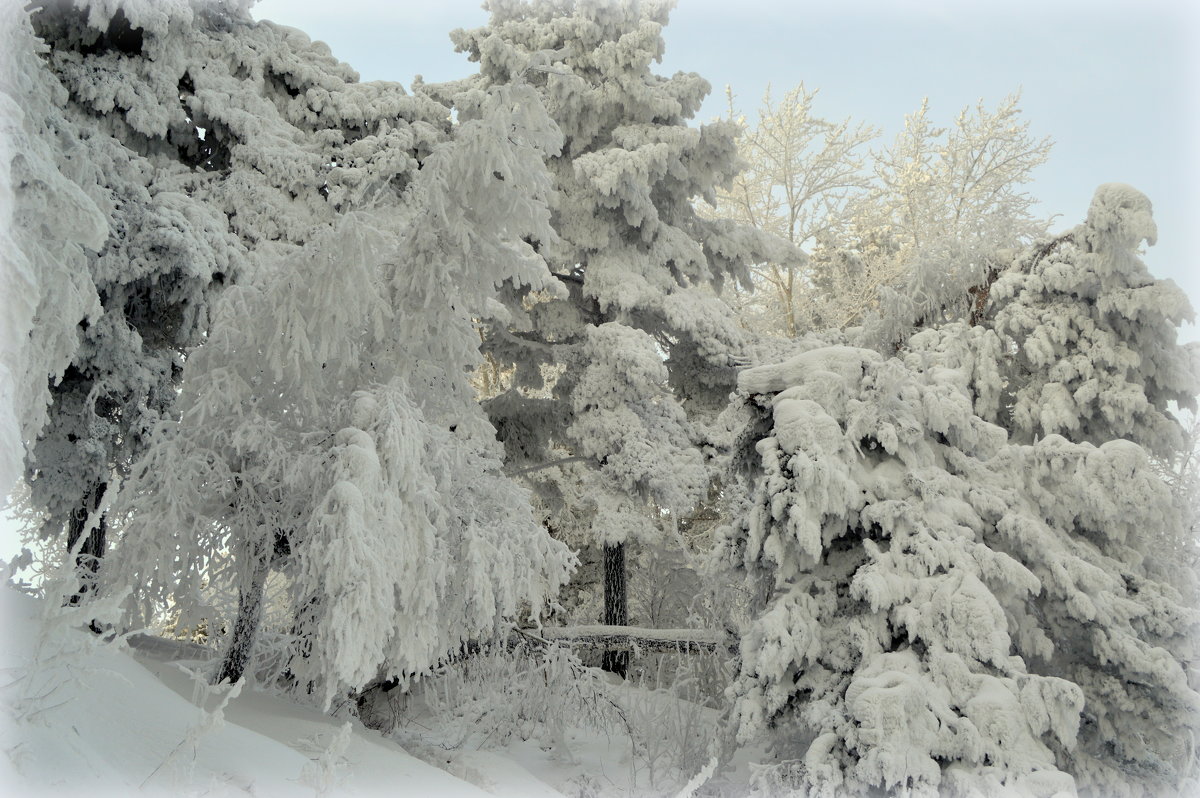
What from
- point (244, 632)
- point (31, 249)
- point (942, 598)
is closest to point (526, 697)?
point (244, 632)

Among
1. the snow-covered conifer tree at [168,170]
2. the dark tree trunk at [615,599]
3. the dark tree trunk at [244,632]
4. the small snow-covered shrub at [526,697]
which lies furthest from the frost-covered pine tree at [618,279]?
the dark tree trunk at [244,632]

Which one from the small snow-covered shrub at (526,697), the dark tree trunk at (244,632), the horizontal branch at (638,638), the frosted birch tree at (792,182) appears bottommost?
the small snow-covered shrub at (526,697)

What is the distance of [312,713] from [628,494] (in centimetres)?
493

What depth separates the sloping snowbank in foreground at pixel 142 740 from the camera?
10.7 ft

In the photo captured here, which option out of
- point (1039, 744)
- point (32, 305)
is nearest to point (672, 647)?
point (1039, 744)

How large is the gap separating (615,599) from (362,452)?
6.94 meters

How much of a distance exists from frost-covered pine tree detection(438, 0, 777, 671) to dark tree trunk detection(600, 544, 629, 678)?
0.07 ft

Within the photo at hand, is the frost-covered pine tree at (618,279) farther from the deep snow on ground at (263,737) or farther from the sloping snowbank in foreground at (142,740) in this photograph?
the sloping snowbank in foreground at (142,740)

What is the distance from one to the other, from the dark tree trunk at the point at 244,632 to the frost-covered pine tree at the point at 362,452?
0.01 meters

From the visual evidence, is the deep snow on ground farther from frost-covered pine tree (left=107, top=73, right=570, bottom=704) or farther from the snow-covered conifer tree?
the snow-covered conifer tree

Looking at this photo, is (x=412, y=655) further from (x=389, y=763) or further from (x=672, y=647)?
(x=672, y=647)

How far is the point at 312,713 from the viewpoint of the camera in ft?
20.1

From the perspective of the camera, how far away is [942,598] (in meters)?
5.32

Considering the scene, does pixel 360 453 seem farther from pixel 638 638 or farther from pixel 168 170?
pixel 168 170
